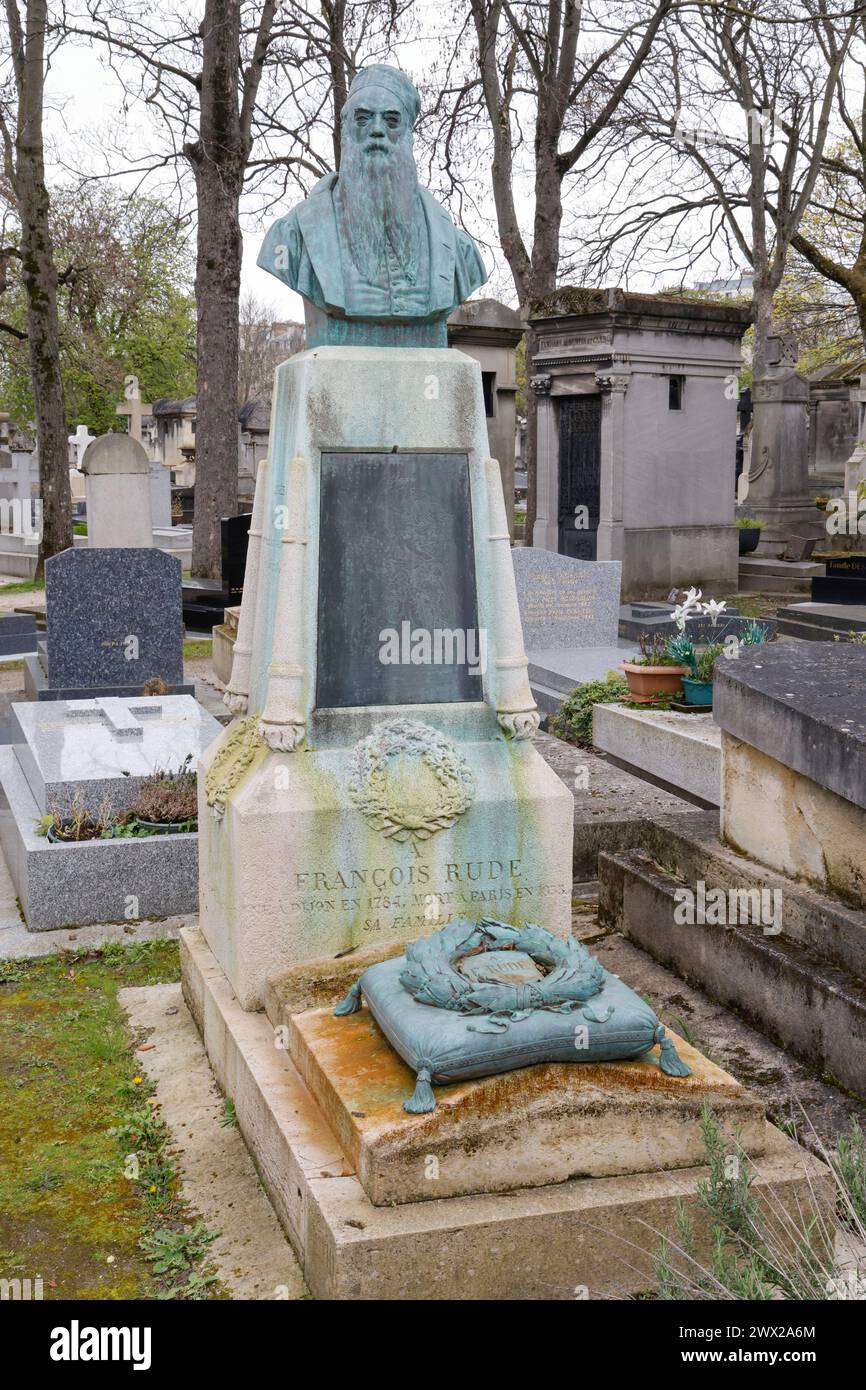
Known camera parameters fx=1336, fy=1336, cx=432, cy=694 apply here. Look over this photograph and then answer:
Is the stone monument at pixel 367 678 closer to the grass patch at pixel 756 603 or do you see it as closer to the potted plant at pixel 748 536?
the grass patch at pixel 756 603

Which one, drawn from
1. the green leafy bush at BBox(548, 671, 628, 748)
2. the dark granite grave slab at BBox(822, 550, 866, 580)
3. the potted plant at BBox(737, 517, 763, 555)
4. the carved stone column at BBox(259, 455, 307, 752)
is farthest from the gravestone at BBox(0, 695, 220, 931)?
the potted plant at BBox(737, 517, 763, 555)

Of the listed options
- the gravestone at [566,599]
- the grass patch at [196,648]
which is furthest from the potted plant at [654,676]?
the grass patch at [196,648]

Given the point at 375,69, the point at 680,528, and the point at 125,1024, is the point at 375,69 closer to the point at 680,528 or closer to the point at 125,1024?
the point at 125,1024

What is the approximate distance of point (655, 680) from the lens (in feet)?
30.8

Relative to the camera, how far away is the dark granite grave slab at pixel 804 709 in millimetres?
5098

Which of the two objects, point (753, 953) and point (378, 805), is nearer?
point (378, 805)

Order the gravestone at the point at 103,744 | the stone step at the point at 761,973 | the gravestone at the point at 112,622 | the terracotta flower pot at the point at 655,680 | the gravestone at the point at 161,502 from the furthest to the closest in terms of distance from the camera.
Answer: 1. the gravestone at the point at 161,502
2. the gravestone at the point at 112,622
3. the terracotta flower pot at the point at 655,680
4. the gravestone at the point at 103,744
5. the stone step at the point at 761,973

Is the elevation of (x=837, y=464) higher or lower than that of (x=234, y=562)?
higher

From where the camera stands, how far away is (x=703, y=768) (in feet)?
27.7

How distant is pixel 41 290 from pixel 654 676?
49.0ft

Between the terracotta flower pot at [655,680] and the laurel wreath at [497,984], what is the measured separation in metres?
5.12

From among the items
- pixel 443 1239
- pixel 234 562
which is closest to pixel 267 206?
pixel 234 562

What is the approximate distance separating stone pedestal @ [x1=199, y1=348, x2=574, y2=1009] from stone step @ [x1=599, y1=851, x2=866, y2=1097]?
2.48ft
